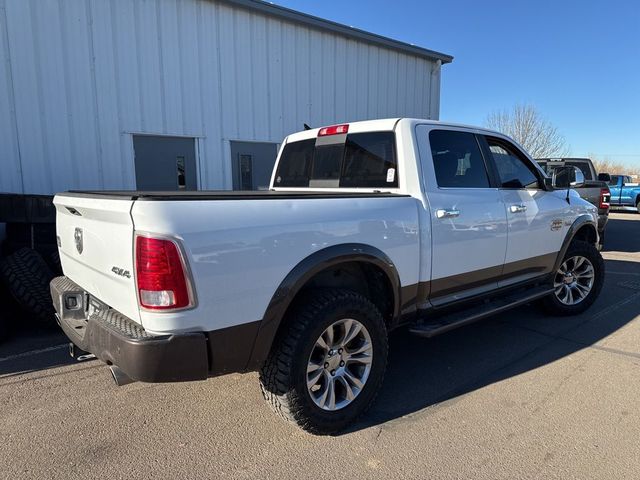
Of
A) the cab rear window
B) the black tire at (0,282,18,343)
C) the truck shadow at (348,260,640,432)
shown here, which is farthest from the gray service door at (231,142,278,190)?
the truck shadow at (348,260,640,432)

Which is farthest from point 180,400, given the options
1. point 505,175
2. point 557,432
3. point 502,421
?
point 505,175

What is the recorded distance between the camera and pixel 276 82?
8617 millimetres

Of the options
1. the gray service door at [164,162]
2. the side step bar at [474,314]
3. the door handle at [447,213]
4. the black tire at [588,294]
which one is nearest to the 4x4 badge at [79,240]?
the side step bar at [474,314]

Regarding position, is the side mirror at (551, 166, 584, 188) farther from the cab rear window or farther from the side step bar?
the cab rear window

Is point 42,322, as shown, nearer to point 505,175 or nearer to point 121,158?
point 121,158

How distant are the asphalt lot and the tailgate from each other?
913mm

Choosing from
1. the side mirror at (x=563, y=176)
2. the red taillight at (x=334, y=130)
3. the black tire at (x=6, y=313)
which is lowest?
the black tire at (x=6, y=313)

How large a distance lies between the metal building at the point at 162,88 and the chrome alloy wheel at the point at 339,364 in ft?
18.2

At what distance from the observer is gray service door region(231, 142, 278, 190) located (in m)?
8.29

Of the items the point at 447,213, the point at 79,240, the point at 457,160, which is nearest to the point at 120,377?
the point at 79,240

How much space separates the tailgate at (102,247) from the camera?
218cm

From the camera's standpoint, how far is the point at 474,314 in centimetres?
358

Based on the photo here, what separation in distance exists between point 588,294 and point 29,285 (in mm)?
5956

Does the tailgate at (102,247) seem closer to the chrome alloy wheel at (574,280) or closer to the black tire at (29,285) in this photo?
the black tire at (29,285)
